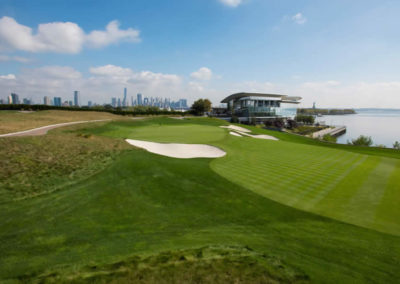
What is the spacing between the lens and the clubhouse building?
88688 millimetres

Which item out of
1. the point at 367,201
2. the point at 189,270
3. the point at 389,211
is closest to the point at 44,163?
the point at 189,270

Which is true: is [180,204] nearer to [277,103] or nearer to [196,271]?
[196,271]

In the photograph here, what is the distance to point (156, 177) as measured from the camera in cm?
1100

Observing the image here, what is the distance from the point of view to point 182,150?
18.7 m

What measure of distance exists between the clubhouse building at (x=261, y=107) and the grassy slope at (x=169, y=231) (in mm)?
81447

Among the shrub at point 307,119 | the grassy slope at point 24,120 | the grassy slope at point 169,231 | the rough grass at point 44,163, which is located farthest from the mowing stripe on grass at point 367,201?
the shrub at point 307,119

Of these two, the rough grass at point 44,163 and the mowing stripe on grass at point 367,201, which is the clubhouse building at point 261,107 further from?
the rough grass at point 44,163

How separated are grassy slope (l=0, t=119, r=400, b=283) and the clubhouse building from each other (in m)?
81.4

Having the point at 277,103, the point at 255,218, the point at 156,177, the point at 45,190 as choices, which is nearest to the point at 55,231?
the point at 45,190

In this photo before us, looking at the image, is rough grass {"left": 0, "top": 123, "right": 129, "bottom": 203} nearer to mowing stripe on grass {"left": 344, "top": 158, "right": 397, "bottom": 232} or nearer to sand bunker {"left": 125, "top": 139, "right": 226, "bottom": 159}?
sand bunker {"left": 125, "top": 139, "right": 226, "bottom": 159}

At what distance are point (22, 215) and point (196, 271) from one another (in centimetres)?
639

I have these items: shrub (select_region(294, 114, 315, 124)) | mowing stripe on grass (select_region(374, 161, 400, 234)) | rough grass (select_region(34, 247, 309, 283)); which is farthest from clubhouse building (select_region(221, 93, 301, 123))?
rough grass (select_region(34, 247, 309, 283))

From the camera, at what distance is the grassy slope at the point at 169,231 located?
15.4 ft

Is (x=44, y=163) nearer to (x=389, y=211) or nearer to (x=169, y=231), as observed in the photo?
(x=169, y=231)
